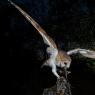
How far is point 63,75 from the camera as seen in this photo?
8.13 feet

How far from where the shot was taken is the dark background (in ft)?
13.2

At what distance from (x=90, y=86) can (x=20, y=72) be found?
909 millimetres

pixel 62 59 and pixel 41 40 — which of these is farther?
pixel 41 40

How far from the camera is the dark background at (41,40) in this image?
13.2ft

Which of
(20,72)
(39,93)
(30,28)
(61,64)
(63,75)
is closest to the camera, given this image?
(61,64)

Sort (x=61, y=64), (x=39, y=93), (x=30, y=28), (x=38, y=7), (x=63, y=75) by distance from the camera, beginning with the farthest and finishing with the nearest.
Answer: (x=38, y=7), (x=30, y=28), (x=39, y=93), (x=63, y=75), (x=61, y=64)

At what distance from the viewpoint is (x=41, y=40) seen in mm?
4348

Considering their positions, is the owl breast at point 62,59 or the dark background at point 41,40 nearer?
the owl breast at point 62,59

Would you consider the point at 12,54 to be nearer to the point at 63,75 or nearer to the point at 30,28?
the point at 30,28

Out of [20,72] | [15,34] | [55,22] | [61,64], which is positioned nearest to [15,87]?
[20,72]

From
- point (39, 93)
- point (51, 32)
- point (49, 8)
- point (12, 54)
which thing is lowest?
point (39, 93)

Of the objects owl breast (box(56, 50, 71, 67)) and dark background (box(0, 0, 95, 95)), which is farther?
dark background (box(0, 0, 95, 95))

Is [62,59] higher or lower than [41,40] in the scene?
lower

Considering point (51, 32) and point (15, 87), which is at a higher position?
point (51, 32)
